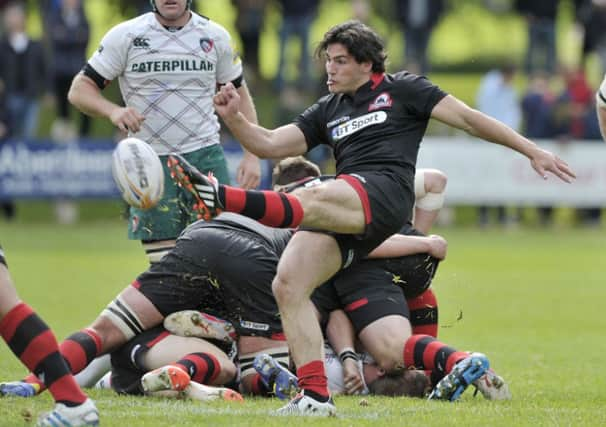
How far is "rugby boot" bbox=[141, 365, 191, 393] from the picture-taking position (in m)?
6.58

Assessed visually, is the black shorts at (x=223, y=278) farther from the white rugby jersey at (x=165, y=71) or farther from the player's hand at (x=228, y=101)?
the white rugby jersey at (x=165, y=71)

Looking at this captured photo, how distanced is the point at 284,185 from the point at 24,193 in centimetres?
1375

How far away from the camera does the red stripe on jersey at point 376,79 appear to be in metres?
6.82

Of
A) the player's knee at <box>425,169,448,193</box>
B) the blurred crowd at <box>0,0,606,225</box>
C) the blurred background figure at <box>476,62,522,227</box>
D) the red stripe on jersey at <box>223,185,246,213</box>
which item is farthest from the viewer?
the blurred background figure at <box>476,62,522,227</box>

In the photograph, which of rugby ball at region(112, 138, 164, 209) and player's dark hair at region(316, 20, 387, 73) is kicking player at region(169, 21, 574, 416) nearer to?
player's dark hair at region(316, 20, 387, 73)

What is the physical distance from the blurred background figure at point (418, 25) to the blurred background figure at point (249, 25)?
2.70m

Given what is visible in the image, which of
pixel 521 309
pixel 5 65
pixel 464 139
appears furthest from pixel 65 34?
pixel 521 309

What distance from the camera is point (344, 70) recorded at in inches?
267

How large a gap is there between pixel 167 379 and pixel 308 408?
0.88m

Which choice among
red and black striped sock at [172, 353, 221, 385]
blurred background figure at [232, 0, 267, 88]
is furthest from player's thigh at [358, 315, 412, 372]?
blurred background figure at [232, 0, 267, 88]

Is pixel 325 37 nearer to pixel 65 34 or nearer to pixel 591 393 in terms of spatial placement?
pixel 591 393

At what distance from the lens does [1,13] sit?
23672 mm

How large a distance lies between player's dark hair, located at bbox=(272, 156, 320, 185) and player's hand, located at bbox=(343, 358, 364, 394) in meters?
1.23

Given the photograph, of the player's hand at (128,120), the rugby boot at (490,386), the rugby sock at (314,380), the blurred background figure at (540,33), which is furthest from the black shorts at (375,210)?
the blurred background figure at (540,33)
